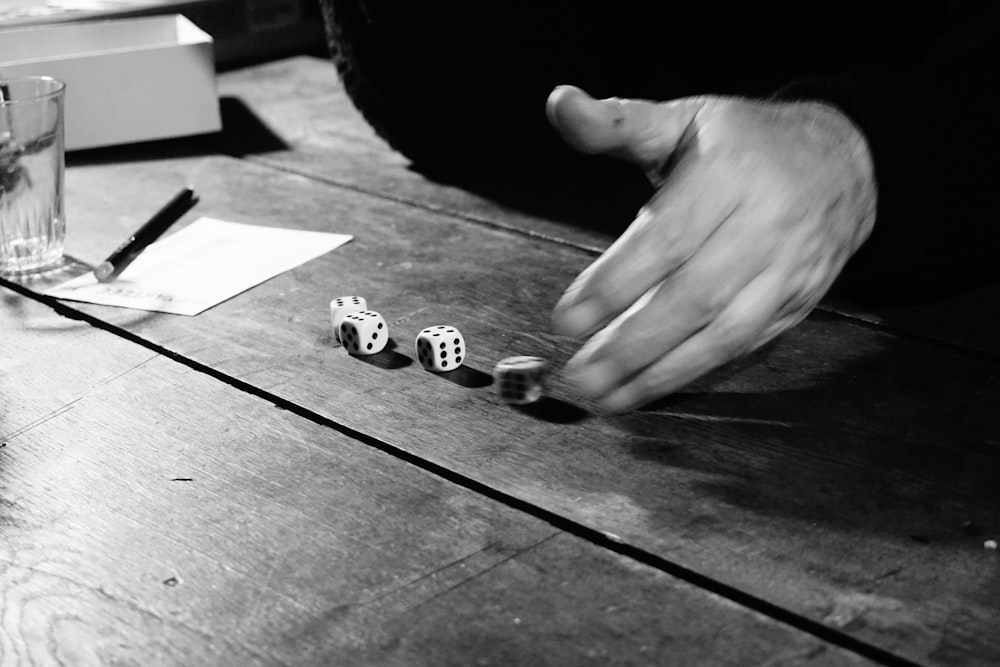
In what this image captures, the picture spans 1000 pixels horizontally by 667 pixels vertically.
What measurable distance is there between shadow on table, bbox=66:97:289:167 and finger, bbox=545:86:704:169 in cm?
109

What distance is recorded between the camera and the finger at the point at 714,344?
90 cm

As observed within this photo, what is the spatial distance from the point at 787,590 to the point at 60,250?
1032 millimetres

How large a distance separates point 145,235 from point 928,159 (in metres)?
0.93

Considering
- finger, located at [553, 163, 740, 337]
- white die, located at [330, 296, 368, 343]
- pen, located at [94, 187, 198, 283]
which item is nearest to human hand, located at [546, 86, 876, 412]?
finger, located at [553, 163, 740, 337]

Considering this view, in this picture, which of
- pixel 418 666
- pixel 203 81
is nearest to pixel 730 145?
pixel 418 666

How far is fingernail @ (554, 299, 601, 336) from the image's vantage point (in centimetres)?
89

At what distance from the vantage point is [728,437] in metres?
0.92

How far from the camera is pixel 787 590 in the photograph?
0.72m

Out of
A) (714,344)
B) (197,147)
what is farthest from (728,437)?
(197,147)

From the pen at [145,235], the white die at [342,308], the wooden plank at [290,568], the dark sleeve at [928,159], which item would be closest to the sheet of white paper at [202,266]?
the pen at [145,235]

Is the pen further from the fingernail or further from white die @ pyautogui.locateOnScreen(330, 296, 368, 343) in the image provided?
the fingernail

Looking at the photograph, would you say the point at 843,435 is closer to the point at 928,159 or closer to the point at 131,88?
the point at 928,159

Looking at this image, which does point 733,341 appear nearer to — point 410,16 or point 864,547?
point 864,547

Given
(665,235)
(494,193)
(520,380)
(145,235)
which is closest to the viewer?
(665,235)
